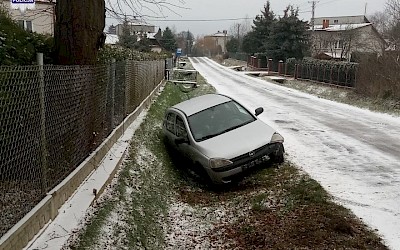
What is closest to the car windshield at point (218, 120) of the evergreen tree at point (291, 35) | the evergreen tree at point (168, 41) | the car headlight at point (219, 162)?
the car headlight at point (219, 162)

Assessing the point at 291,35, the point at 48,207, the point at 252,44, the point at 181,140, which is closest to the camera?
the point at 48,207

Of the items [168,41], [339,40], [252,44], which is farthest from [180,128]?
[168,41]

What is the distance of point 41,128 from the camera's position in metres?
4.67

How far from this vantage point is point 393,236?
5.23m

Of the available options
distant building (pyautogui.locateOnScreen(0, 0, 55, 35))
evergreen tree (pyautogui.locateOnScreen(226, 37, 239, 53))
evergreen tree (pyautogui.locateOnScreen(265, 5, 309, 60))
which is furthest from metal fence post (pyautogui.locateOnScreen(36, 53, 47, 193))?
evergreen tree (pyautogui.locateOnScreen(226, 37, 239, 53))

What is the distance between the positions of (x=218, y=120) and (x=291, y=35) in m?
42.9

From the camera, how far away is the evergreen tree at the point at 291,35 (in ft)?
163

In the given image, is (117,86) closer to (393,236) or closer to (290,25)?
(393,236)

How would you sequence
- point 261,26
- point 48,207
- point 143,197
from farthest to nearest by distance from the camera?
point 261,26, point 143,197, point 48,207

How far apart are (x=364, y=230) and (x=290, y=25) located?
4689 cm

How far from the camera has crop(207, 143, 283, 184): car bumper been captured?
8070mm

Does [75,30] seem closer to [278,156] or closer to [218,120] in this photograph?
[218,120]

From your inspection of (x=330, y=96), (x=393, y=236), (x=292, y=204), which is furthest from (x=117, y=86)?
(x=330, y=96)

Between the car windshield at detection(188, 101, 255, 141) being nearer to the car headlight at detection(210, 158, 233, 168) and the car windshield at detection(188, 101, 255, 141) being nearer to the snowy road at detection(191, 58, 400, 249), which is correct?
the car headlight at detection(210, 158, 233, 168)
